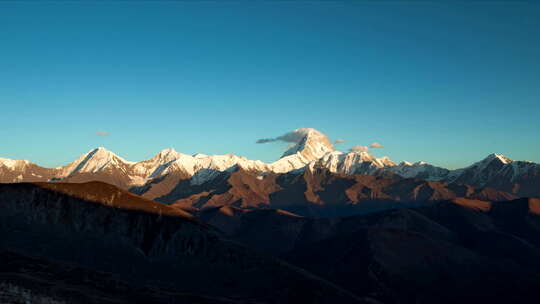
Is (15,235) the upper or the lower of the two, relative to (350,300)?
upper

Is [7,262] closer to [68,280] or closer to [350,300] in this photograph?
[68,280]

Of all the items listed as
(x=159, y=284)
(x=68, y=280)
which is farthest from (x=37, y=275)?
(x=159, y=284)

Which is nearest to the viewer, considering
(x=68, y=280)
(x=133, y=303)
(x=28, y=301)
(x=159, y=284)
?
(x=28, y=301)

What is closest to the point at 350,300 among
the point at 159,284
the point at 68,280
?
the point at 159,284

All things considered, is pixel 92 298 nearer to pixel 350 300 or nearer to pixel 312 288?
pixel 312 288

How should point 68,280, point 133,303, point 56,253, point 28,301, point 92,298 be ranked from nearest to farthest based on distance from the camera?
point 28,301
point 92,298
point 133,303
point 68,280
point 56,253

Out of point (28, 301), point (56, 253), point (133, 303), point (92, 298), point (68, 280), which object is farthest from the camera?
point (56, 253)

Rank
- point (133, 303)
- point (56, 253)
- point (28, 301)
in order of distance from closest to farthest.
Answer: point (28, 301)
point (133, 303)
point (56, 253)

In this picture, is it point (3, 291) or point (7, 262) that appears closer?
point (3, 291)

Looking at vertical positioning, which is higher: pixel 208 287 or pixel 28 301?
pixel 28 301
